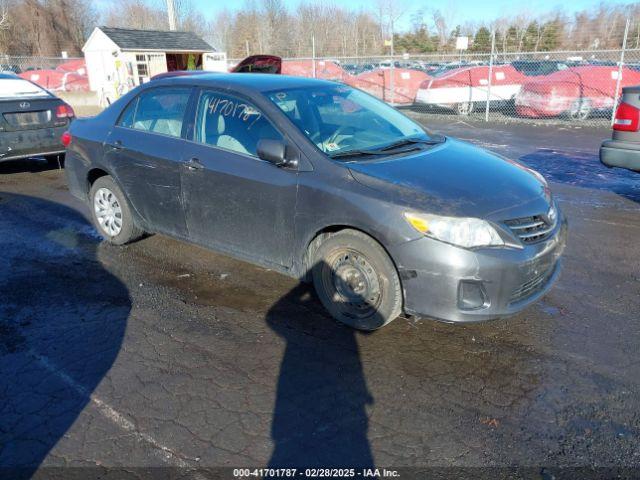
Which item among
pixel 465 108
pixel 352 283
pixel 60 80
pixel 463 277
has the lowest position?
pixel 352 283

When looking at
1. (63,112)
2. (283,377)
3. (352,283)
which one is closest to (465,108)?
(63,112)

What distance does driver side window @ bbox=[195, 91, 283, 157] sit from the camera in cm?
398

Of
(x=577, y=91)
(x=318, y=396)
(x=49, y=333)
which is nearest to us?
(x=318, y=396)

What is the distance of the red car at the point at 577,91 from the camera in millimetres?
13727

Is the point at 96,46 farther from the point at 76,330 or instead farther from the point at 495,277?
the point at 495,277

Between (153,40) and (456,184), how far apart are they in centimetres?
2474

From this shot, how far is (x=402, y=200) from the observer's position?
3273mm

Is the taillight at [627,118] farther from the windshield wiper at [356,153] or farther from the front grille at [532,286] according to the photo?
the windshield wiper at [356,153]

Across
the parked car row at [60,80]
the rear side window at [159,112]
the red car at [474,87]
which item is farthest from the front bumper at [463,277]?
the parked car row at [60,80]

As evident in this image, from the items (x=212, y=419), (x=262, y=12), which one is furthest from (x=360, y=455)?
(x=262, y=12)

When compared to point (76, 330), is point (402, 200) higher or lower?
higher

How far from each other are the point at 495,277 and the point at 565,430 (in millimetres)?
923

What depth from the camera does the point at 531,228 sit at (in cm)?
335

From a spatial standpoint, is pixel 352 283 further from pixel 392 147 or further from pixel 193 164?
pixel 193 164
